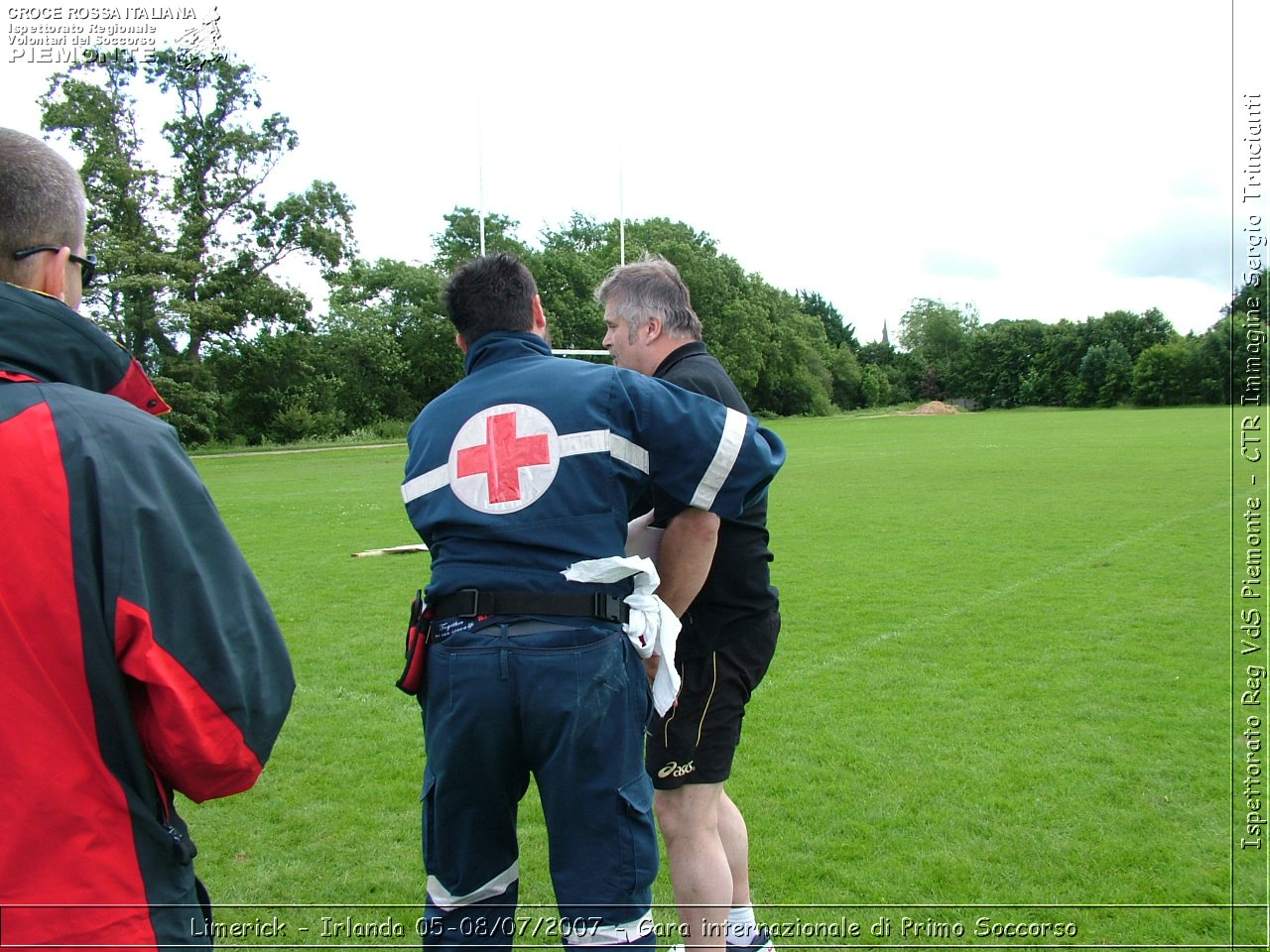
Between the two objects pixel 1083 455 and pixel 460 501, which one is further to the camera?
pixel 1083 455

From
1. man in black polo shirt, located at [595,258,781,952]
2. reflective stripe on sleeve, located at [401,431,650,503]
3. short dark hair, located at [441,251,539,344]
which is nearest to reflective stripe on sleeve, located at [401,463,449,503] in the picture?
reflective stripe on sleeve, located at [401,431,650,503]

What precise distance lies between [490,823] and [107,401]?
1.49m

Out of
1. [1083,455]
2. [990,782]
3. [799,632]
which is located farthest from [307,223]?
[990,782]

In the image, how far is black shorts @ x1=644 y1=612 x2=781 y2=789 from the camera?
316cm

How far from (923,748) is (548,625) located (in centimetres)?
353

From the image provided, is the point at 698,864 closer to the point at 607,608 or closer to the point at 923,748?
the point at 607,608

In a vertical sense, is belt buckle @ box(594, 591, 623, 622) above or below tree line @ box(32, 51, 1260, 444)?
below

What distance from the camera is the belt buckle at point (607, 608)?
2502 millimetres

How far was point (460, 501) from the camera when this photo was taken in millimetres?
2570

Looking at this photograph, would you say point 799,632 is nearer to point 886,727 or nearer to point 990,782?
point 886,727

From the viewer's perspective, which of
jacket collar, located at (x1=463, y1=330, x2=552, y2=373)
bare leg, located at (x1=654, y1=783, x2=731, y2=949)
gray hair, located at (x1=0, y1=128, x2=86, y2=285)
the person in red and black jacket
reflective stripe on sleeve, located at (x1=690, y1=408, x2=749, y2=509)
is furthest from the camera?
bare leg, located at (x1=654, y1=783, x2=731, y2=949)

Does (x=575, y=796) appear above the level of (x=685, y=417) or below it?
below

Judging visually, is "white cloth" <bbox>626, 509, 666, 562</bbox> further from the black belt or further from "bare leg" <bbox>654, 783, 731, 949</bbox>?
"bare leg" <bbox>654, 783, 731, 949</bbox>

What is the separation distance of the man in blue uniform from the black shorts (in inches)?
23.6
